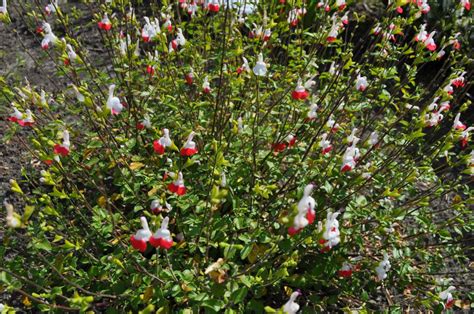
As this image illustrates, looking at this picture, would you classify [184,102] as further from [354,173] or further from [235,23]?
[354,173]

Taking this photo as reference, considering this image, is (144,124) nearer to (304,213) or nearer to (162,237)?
(162,237)

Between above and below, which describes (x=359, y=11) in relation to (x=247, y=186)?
above

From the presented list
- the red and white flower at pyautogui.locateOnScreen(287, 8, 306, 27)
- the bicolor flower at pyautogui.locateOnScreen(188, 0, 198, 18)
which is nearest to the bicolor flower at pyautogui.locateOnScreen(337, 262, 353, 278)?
the red and white flower at pyautogui.locateOnScreen(287, 8, 306, 27)

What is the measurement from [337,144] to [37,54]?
11.9 ft

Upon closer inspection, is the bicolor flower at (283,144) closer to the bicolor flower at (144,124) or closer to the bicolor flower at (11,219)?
the bicolor flower at (144,124)

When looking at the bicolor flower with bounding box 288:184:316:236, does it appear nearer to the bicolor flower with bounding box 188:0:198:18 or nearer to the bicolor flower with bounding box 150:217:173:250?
the bicolor flower with bounding box 150:217:173:250

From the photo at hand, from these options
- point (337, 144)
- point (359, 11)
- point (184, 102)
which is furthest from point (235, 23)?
point (359, 11)

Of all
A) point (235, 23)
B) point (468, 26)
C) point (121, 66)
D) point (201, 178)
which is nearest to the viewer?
point (201, 178)

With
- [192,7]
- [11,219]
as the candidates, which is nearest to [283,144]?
[192,7]

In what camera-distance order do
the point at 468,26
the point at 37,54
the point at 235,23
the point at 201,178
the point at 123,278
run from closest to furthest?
1. the point at 123,278
2. the point at 201,178
3. the point at 235,23
4. the point at 468,26
5. the point at 37,54

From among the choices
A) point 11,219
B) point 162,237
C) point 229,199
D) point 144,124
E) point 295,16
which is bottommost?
point 162,237

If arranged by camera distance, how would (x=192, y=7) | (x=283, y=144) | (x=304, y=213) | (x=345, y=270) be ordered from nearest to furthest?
(x=304, y=213) → (x=345, y=270) → (x=283, y=144) → (x=192, y=7)

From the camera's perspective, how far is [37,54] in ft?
16.2

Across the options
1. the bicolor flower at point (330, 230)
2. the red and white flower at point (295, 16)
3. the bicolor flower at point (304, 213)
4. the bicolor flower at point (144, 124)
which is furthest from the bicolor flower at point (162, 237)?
the red and white flower at point (295, 16)
